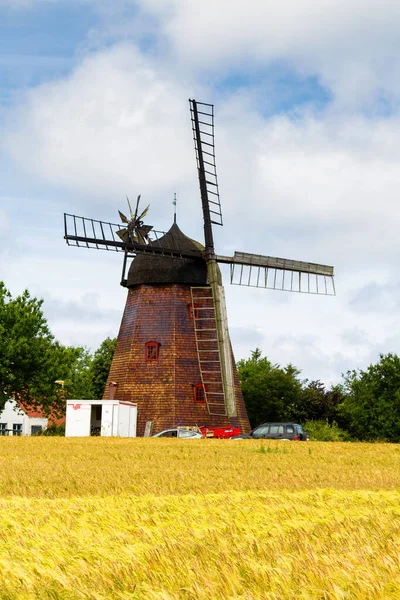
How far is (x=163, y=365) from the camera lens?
156 feet

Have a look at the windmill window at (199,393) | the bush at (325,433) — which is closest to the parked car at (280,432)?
the windmill window at (199,393)

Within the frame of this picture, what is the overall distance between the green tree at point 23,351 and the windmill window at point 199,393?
47.5ft

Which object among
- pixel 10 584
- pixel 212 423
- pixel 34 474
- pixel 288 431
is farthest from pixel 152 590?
pixel 212 423

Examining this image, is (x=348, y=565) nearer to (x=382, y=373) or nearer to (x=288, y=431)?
(x=288, y=431)

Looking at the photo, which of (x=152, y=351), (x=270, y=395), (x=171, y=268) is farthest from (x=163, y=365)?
(x=270, y=395)

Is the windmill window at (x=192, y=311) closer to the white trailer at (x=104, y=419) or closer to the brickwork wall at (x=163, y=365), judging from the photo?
the brickwork wall at (x=163, y=365)

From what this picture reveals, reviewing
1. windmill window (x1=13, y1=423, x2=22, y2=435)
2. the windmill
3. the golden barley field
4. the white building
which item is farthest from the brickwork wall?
windmill window (x1=13, y1=423, x2=22, y2=435)

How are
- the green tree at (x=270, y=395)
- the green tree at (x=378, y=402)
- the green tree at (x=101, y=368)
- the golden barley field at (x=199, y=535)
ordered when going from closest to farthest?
the golden barley field at (x=199, y=535) → the green tree at (x=378, y=402) → the green tree at (x=270, y=395) → the green tree at (x=101, y=368)

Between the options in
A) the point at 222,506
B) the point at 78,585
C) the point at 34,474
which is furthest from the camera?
the point at 34,474

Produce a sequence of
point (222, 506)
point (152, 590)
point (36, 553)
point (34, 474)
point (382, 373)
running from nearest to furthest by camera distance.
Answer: point (152, 590) < point (36, 553) < point (222, 506) < point (34, 474) < point (382, 373)

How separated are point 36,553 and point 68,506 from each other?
4.16 metres

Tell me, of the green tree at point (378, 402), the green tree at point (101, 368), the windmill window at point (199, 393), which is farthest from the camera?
the green tree at point (101, 368)

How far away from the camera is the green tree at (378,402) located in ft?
184

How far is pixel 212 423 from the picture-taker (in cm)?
4688
